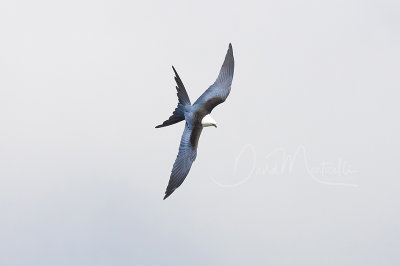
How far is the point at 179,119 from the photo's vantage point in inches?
1359

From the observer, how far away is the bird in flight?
107ft

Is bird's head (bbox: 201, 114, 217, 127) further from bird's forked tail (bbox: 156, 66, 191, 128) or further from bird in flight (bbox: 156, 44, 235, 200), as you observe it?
bird's forked tail (bbox: 156, 66, 191, 128)

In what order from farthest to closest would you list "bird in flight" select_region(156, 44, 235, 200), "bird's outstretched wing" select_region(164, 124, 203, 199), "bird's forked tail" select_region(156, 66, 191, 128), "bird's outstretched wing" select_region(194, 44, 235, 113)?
"bird's outstretched wing" select_region(194, 44, 235, 113) < "bird's forked tail" select_region(156, 66, 191, 128) < "bird in flight" select_region(156, 44, 235, 200) < "bird's outstretched wing" select_region(164, 124, 203, 199)

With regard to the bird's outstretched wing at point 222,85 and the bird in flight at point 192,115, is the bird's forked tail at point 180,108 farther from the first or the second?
the bird's outstretched wing at point 222,85

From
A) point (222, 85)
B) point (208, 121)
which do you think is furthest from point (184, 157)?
point (222, 85)

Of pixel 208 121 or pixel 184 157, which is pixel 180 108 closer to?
pixel 208 121

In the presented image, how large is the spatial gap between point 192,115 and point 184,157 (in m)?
1.88

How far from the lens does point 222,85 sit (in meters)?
36.5

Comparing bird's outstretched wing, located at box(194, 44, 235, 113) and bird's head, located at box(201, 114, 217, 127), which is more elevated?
bird's outstretched wing, located at box(194, 44, 235, 113)

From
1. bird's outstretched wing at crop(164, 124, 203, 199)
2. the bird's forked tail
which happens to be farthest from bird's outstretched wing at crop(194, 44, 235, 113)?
bird's outstretched wing at crop(164, 124, 203, 199)

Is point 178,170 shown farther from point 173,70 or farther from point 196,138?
point 173,70

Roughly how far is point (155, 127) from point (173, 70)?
10.1 feet

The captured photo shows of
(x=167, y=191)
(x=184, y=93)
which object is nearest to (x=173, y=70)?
(x=184, y=93)

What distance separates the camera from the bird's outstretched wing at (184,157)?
1264 inches
